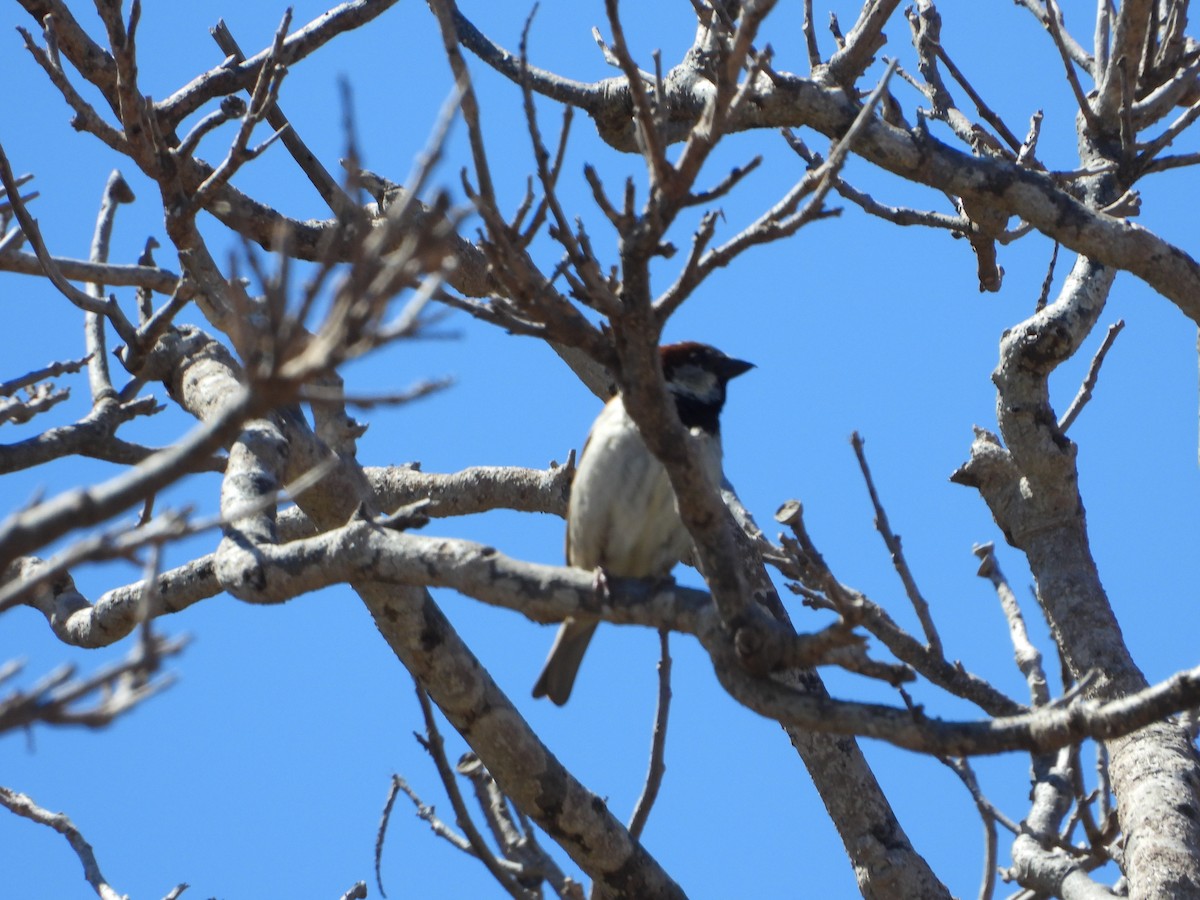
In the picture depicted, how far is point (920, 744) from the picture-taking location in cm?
246

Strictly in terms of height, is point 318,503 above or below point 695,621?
above

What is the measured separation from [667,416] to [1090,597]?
8.90 ft

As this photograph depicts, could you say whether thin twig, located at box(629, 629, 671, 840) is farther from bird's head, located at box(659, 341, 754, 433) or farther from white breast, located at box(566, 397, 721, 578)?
bird's head, located at box(659, 341, 754, 433)

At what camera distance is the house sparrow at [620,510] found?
4.12 m

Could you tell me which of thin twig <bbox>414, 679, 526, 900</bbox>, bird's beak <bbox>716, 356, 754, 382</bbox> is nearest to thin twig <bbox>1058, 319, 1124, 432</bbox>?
bird's beak <bbox>716, 356, 754, 382</bbox>

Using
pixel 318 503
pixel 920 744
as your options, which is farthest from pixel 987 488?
pixel 920 744

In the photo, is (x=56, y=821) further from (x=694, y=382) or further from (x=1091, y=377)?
(x=1091, y=377)

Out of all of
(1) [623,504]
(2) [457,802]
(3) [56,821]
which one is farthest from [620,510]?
(3) [56,821]

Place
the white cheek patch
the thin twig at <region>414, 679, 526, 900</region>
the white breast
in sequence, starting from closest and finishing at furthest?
1. the thin twig at <region>414, 679, 526, 900</region>
2. the white breast
3. the white cheek patch

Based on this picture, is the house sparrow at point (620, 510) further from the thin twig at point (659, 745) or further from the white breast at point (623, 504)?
the thin twig at point (659, 745)

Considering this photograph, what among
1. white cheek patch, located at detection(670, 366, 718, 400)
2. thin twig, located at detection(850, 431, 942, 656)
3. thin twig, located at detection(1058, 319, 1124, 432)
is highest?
white cheek patch, located at detection(670, 366, 718, 400)

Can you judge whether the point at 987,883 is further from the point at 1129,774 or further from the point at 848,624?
the point at 848,624

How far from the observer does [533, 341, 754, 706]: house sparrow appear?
4121 mm

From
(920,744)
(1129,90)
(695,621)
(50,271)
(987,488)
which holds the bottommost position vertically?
(920,744)
